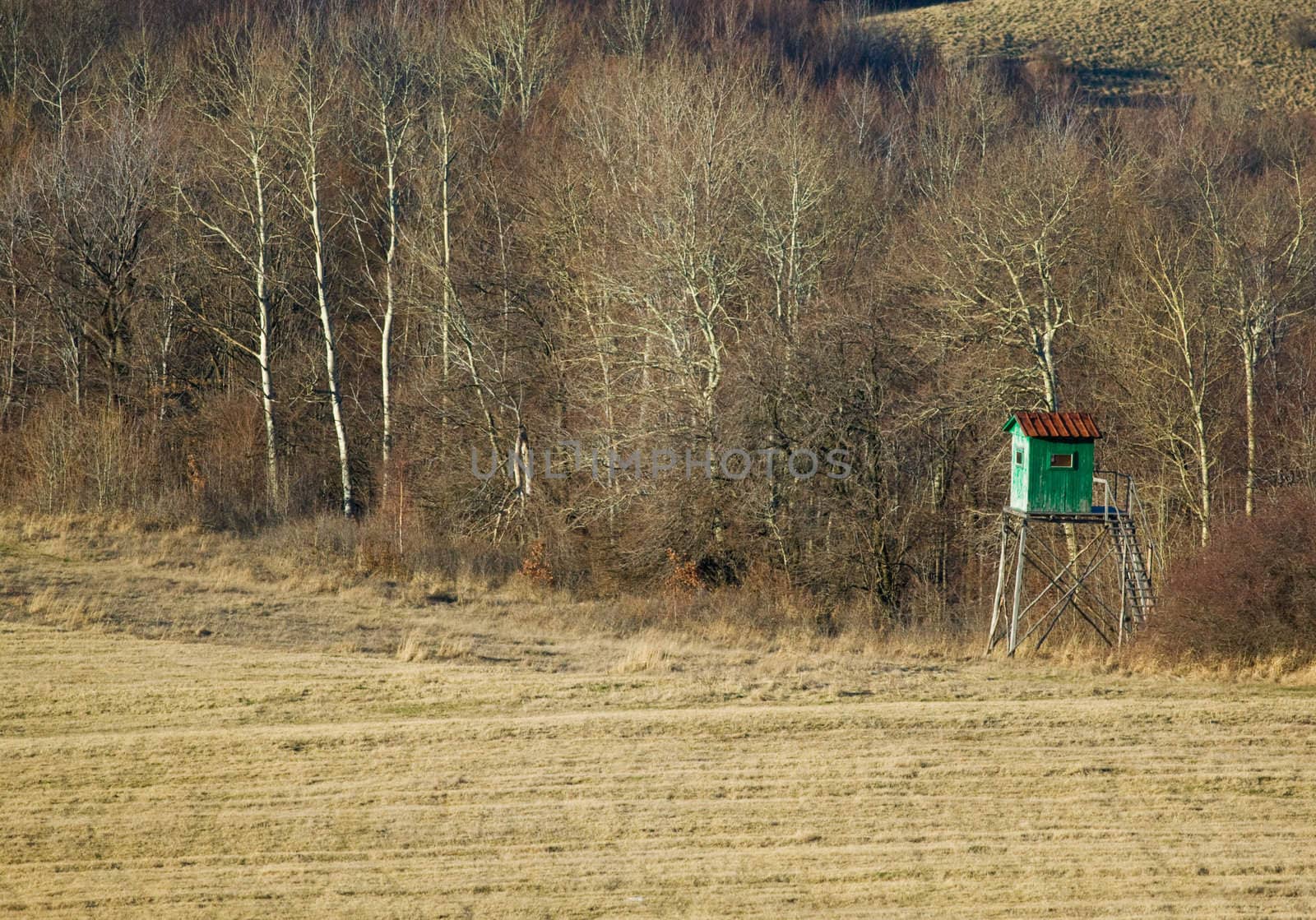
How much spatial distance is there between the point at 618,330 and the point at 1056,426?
11.8 m

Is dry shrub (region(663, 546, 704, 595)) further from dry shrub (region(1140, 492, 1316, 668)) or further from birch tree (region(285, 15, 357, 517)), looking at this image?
dry shrub (region(1140, 492, 1316, 668))

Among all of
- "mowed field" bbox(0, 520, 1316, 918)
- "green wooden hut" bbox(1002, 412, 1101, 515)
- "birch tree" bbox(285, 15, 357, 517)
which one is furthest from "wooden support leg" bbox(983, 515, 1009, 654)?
"birch tree" bbox(285, 15, 357, 517)

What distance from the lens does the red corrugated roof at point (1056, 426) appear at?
2089 centimetres

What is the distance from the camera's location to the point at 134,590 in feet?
74.7

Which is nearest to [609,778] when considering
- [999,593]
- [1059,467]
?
[1059,467]

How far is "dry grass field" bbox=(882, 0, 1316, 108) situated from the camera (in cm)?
6962

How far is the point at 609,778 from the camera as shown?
46.9 feet

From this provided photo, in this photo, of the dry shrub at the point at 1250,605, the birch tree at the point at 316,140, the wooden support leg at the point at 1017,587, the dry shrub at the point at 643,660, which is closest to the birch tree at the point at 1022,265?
the wooden support leg at the point at 1017,587

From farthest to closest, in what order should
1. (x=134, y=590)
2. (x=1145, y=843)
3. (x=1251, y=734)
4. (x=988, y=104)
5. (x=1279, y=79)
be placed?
(x=1279, y=79) → (x=988, y=104) → (x=134, y=590) → (x=1251, y=734) → (x=1145, y=843)

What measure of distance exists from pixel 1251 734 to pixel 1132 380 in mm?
14401

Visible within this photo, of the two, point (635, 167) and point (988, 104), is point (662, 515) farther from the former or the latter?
point (988, 104)

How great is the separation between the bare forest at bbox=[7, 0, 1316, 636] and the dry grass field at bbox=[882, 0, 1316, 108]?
32009 millimetres

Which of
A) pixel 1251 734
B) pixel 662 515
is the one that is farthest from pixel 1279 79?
pixel 1251 734

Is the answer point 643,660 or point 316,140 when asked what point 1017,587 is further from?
point 316,140
